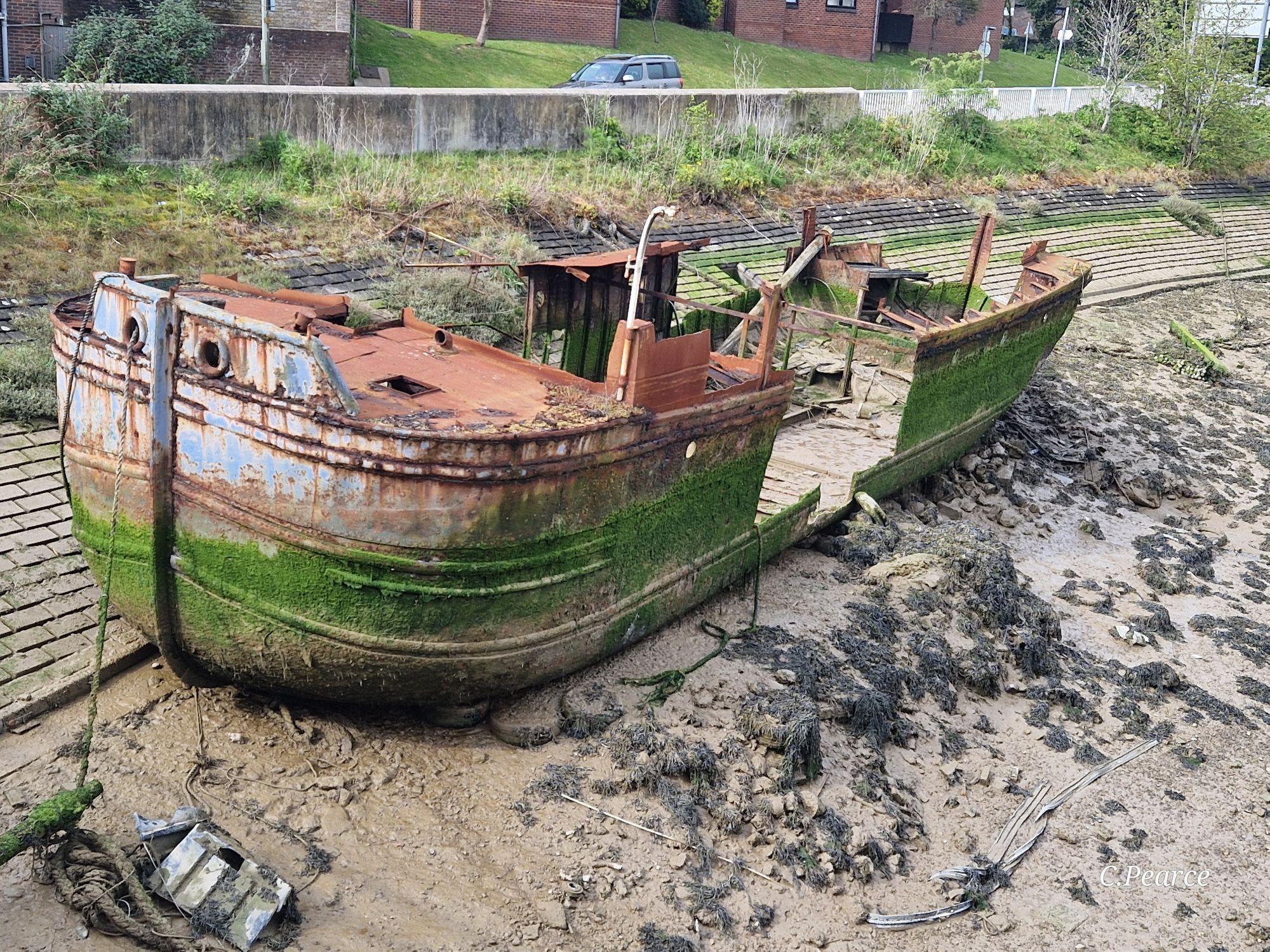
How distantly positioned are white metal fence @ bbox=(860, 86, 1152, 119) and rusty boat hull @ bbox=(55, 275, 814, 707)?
1813cm

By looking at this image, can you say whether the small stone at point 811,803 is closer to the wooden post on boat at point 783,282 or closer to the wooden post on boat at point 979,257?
the wooden post on boat at point 783,282

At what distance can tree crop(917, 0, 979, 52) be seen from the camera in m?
37.2

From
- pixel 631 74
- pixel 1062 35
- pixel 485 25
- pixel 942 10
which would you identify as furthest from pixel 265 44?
pixel 942 10

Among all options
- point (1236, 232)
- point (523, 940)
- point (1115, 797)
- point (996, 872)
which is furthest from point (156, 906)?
point (1236, 232)

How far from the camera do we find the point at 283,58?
68.2 ft

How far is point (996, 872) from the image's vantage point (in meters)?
7.55

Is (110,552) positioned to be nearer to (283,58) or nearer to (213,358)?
(213,358)

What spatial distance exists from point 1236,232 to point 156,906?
25.7m

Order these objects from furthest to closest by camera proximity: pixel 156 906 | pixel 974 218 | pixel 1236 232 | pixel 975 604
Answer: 1. pixel 1236 232
2. pixel 974 218
3. pixel 975 604
4. pixel 156 906

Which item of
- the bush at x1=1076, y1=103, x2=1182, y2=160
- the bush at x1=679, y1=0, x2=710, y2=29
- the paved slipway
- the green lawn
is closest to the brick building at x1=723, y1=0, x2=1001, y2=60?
the green lawn

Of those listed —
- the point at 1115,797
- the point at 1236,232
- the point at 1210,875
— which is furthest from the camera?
the point at 1236,232

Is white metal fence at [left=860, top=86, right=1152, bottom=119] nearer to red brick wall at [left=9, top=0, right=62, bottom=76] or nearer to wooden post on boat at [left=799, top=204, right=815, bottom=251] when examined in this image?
wooden post on boat at [left=799, top=204, right=815, bottom=251]

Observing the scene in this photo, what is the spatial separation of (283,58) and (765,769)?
17216mm

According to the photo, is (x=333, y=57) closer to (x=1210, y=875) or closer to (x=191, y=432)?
(x=191, y=432)
